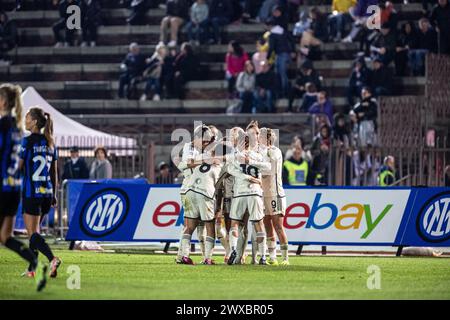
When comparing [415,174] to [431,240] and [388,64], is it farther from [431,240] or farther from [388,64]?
[388,64]

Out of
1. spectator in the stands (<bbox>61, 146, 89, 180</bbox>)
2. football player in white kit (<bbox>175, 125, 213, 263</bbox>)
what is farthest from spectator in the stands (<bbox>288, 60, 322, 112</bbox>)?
football player in white kit (<bbox>175, 125, 213, 263</bbox>)

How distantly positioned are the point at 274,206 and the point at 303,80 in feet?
48.6

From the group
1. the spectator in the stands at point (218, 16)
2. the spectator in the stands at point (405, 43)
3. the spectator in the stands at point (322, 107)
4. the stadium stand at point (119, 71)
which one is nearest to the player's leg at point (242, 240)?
the stadium stand at point (119, 71)

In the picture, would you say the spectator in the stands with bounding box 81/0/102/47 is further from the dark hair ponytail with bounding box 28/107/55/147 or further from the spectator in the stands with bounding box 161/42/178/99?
the dark hair ponytail with bounding box 28/107/55/147

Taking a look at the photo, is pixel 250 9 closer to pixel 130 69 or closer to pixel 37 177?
pixel 130 69

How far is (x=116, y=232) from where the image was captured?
2305 cm

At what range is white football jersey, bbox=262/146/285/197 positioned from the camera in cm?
1947

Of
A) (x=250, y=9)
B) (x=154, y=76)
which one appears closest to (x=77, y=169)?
(x=154, y=76)

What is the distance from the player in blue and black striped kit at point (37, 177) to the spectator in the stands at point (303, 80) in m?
17.9

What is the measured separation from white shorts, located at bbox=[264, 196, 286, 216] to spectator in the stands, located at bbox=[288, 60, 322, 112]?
47.4 ft

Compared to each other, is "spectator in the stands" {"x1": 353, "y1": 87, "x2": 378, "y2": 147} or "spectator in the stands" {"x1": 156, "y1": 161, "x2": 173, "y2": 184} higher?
"spectator in the stands" {"x1": 353, "y1": 87, "x2": 378, "y2": 147}

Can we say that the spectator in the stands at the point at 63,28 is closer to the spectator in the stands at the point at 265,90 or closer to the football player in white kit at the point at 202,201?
the spectator in the stands at the point at 265,90

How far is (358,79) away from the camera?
109 ft

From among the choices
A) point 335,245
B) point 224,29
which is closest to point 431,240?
point 335,245
